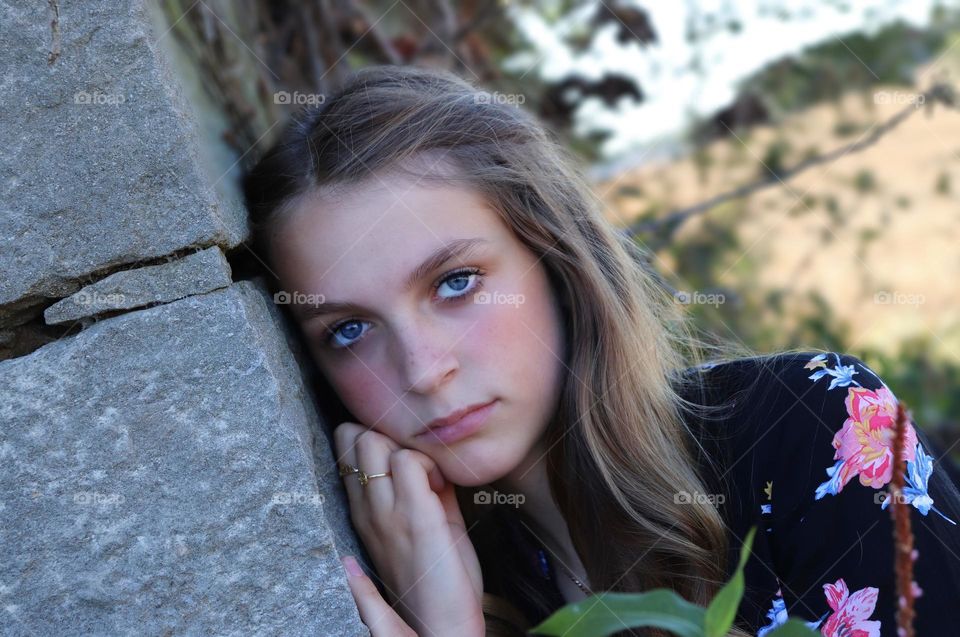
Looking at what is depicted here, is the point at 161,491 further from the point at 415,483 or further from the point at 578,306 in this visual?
the point at 578,306

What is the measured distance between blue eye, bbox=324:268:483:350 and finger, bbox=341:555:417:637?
0.46m

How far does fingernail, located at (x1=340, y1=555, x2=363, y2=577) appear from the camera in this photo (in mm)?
1501

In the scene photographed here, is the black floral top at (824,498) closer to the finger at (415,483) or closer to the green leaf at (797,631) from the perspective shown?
the finger at (415,483)

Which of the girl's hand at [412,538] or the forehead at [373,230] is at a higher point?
the forehead at [373,230]

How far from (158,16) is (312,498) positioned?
92 cm

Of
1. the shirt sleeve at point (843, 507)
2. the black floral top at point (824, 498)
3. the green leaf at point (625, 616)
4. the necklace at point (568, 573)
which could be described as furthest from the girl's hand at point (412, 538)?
the green leaf at point (625, 616)

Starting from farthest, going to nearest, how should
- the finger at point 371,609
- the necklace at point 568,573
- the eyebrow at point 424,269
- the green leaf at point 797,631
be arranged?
the necklace at point 568,573, the eyebrow at point 424,269, the finger at point 371,609, the green leaf at point 797,631

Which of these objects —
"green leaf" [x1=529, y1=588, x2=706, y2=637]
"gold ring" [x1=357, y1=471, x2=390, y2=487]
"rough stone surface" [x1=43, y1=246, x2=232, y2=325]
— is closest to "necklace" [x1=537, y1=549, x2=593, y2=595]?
"gold ring" [x1=357, y1=471, x2=390, y2=487]

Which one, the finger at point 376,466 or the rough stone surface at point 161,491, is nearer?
the rough stone surface at point 161,491

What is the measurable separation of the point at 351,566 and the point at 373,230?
59 centimetres

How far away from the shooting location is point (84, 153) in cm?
137

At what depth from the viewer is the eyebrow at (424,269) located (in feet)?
5.69

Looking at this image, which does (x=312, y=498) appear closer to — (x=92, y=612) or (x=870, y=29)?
(x=92, y=612)

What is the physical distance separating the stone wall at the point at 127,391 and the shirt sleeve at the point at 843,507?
764mm
